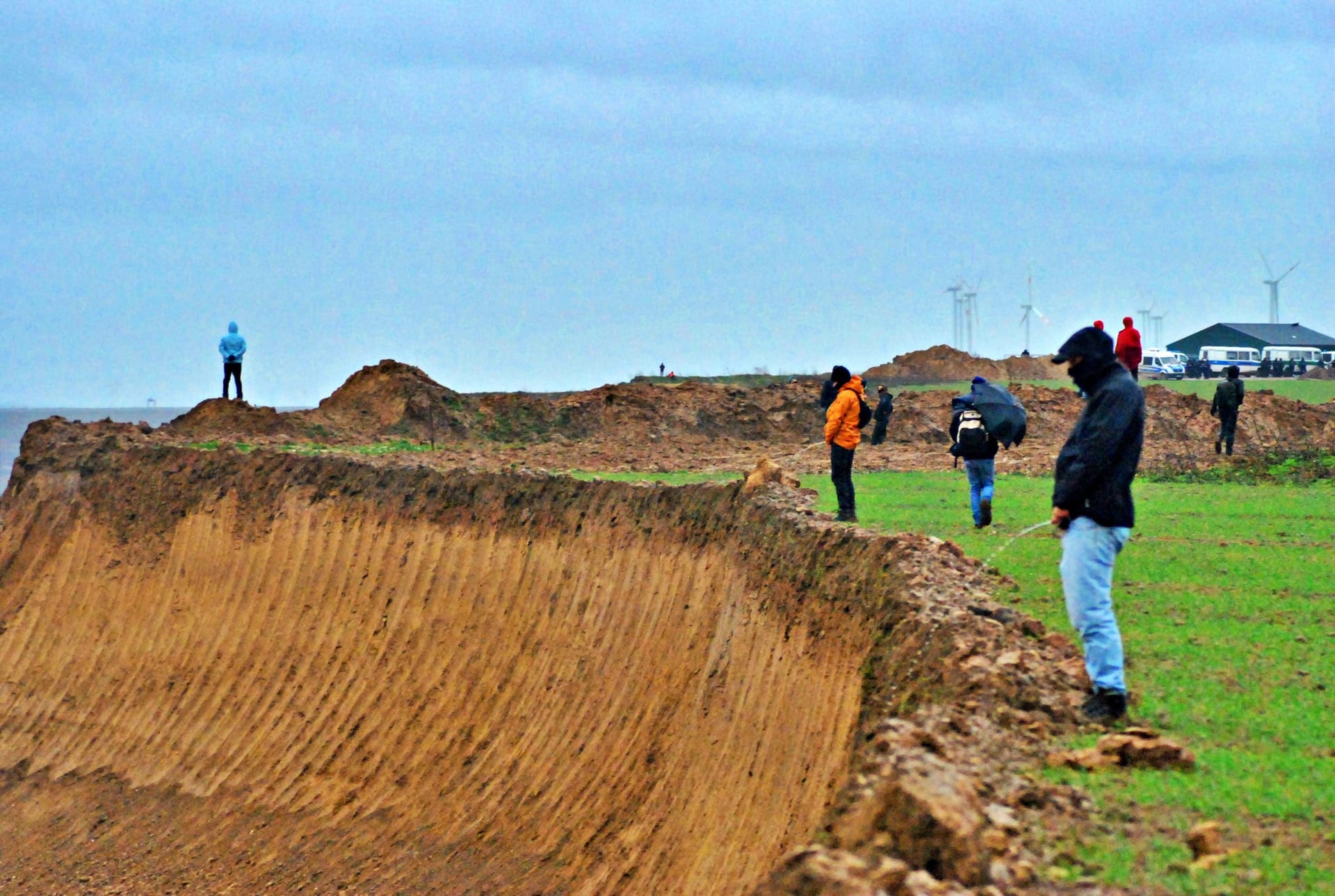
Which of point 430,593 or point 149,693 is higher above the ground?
point 430,593

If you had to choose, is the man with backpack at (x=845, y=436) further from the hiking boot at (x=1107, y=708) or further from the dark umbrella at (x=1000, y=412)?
the hiking boot at (x=1107, y=708)

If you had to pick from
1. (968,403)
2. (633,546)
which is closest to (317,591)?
(633,546)

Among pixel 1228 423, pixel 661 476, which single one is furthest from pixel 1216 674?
pixel 1228 423

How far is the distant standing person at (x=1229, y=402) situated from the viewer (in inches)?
1105

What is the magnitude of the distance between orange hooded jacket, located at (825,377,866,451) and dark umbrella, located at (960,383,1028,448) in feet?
4.08

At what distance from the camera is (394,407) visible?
3766 centimetres

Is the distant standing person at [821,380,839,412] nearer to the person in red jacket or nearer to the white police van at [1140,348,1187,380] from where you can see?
the person in red jacket

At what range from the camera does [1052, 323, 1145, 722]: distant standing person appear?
8102 mm

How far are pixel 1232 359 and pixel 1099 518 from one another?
65.0 metres

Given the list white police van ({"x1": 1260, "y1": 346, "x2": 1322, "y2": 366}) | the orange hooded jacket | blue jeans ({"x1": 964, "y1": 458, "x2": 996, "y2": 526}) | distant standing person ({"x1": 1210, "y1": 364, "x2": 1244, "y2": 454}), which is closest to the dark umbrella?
blue jeans ({"x1": 964, "y1": 458, "x2": 996, "y2": 526})

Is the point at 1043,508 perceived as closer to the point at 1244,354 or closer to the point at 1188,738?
the point at 1188,738

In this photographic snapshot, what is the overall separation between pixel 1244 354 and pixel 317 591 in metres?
56.9

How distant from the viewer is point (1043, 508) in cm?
1864

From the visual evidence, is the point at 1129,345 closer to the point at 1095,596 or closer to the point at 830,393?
the point at 830,393
